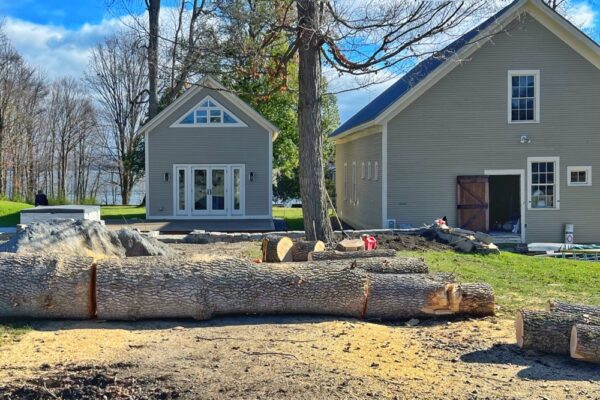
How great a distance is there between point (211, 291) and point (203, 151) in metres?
17.1

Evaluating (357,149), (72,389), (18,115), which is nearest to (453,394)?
(72,389)

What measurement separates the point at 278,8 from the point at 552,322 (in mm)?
7226

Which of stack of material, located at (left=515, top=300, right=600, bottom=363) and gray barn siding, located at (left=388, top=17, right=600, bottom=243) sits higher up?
gray barn siding, located at (left=388, top=17, right=600, bottom=243)

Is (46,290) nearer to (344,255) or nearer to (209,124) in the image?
(344,255)

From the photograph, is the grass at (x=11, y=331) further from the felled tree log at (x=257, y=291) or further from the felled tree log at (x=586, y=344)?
the felled tree log at (x=586, y=344)

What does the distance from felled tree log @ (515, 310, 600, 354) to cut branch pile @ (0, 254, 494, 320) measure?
1.26 meters

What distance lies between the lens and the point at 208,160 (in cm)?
2323

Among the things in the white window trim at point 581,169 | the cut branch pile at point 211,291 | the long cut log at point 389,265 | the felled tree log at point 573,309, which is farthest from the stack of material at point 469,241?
A: the felled tree log at point 573,309

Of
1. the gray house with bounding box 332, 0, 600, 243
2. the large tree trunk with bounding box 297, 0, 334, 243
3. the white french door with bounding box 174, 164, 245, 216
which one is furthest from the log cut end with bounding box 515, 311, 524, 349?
the white french door with bounding box 174, 164, 245, 216

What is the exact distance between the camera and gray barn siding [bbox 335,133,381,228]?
1975cm

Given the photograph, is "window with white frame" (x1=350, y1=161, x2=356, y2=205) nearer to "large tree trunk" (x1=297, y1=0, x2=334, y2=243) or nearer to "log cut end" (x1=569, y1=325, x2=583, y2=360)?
"large tree trunk" (x1=297, y1=0, x2=334, y2=243)

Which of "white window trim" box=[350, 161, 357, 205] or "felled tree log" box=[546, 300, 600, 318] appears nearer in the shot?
"felled tree log" box=[546, 300, 600, 318]

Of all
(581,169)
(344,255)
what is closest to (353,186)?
(581,169)

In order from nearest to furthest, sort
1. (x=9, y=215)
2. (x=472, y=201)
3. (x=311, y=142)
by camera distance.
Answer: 1. (x=311, y=142)
2. (x=472, y=201)
3. (x=9, y=215)
